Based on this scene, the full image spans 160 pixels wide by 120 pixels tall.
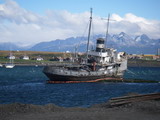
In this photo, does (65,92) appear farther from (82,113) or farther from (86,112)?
(82,113)

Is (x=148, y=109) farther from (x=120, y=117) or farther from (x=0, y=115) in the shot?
(x=0, y=115)

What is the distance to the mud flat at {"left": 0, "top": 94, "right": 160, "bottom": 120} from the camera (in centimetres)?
1906

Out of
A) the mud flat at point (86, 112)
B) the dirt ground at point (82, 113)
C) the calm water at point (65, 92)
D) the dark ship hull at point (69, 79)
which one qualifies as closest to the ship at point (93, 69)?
the dark ship hull at point (69, 79)

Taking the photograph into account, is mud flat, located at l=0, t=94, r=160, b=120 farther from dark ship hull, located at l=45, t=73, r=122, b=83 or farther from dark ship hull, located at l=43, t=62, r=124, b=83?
dark ship hull, located at l=45, t=73, r=122, b=83

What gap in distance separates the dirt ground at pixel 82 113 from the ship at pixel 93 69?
35.5m

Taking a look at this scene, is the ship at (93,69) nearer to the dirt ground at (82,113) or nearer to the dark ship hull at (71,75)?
the dark ship hull at (71,75)

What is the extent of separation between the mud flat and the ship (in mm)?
35331

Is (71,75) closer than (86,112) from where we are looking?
No

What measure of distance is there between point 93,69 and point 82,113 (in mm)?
43000

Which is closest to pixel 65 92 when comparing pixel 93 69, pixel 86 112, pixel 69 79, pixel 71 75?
pixel 69 79

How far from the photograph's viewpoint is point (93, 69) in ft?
209

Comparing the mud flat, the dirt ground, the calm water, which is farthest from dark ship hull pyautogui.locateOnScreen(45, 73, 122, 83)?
the dirt ground

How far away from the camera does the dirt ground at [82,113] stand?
62.5ft

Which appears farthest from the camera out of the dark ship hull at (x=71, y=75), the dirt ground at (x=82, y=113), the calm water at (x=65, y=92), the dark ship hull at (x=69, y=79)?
the dark ship hull at (x=69, y=79)
